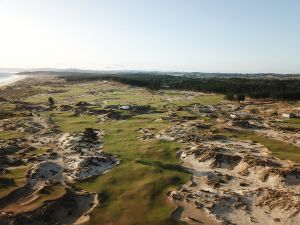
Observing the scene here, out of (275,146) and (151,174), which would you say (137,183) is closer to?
(151,174)

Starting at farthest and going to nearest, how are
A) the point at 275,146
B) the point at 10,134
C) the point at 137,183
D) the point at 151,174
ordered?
the point at 10,134
the point at 275,146
the point at 151,174
the point at 137,183

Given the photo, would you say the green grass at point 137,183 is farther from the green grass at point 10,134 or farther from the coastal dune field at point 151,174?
the green grass at point 10,134

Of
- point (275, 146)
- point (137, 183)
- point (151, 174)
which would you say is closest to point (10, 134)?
point (151, 174)

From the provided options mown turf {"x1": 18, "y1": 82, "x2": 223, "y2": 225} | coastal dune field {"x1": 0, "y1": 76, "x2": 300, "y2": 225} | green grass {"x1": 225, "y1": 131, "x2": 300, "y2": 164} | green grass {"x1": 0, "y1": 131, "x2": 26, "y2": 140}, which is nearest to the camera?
mown turf {"x1": 18, "y1": 82, "x2": 223, "y2": 225}

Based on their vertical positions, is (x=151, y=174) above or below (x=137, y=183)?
above

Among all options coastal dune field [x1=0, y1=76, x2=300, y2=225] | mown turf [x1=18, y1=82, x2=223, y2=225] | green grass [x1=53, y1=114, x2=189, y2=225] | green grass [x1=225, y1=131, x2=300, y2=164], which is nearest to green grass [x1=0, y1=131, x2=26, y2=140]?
coastal dune field [x1=0, y1=76, x2=300, y2=225]

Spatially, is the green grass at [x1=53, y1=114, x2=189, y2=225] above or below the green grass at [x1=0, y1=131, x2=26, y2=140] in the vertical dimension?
above

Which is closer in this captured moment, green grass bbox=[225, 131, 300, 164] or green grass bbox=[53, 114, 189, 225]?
green grass bbox=[53, 114, 189, 225]

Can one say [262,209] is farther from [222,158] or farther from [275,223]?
[222,158]

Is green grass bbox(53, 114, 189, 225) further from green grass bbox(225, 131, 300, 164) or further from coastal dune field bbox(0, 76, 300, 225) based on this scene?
green grass bbox(225, 131, 300, 164)
